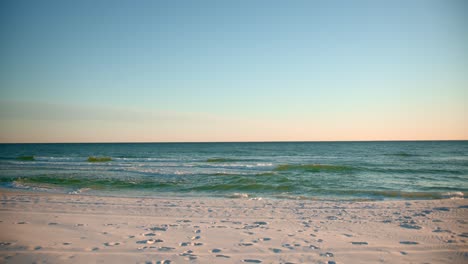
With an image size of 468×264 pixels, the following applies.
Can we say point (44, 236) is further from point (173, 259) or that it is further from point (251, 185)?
point (251, 185)

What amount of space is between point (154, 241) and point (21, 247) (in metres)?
2.63

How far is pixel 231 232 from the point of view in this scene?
21.2ft

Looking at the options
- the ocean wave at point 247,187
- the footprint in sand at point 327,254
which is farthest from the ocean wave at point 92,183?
the footprint in sand at point 327,254

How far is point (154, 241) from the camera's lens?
574 centimetres

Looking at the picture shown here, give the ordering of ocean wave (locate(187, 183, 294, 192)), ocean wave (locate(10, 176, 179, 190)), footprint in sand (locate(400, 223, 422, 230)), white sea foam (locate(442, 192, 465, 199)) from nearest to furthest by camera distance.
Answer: footprint in sand (locate(400, 223, 422, 230)) → white sea foam (locate(442, 192, 465, 199)) → ocean wave (locate(187, 183, 294, 192)) → ocean wave (locate(10, 176, 179, 190))

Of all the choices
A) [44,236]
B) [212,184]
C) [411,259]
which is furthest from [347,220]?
[212,184]

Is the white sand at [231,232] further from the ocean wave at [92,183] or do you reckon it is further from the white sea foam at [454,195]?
the ocean wave at [92,183]

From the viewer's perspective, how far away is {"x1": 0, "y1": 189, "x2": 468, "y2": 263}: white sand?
5020 mm

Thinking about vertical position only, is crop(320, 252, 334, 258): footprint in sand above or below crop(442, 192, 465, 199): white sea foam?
above

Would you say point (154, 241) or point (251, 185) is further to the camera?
point (251, 185)

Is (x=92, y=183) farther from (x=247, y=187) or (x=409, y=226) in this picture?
(x=409, y=226)

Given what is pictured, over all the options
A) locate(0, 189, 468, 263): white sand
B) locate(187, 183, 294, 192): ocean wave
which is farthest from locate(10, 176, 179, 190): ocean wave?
locate(0, 189, 468, 263): white sand

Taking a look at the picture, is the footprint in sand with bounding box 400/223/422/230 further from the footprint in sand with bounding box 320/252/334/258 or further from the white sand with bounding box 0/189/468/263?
the footprint in sand with bounding box 320/252/334/258

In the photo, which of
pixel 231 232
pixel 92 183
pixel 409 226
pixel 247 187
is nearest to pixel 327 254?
pixel 231 232
